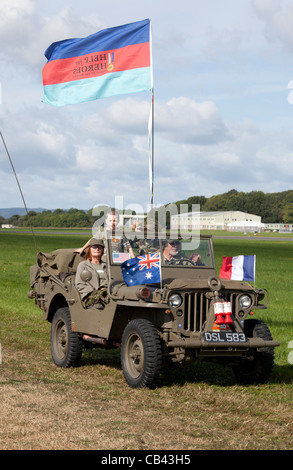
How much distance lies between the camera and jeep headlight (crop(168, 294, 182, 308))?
25.9ft

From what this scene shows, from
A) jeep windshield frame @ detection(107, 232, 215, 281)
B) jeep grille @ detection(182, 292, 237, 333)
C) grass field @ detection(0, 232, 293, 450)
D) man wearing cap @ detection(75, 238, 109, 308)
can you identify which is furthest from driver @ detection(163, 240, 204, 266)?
grass field @ detection(0, 232, 293, 450)

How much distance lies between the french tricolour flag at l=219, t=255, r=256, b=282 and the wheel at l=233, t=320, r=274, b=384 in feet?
2.18

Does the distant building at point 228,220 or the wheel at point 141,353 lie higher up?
the distant building at point 228,220

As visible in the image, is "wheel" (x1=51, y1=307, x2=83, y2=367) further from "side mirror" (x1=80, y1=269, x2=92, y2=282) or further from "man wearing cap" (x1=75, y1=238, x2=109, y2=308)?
"side mirror" (x1=80, y1=269, x2=92, y2=282)

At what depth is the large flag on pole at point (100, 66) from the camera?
37.8 feet

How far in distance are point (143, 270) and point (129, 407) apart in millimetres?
1746

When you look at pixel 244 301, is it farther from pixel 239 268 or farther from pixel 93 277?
pixel 93 277

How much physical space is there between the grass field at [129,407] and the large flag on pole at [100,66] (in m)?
4.38

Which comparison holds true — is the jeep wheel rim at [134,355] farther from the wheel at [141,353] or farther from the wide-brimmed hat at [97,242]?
the wide-brimmed hat at [97,242]

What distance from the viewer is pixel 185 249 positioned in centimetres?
931

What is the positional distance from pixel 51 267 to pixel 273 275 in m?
19.8

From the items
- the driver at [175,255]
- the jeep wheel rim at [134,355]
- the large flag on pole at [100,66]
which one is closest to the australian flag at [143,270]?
the jeep wheel rim at [134,355]

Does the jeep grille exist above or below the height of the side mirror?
below
